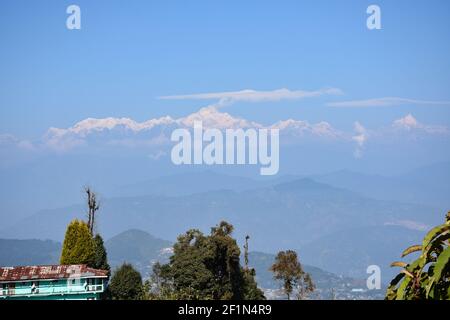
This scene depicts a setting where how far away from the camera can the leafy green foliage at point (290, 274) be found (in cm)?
4003

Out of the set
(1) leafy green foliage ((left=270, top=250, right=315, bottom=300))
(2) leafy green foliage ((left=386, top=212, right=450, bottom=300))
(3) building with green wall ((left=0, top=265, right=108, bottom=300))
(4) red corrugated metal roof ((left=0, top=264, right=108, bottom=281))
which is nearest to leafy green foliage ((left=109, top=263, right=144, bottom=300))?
(4) red corrugated metal roof ((left=0, top=264, right=108, bottom=281))

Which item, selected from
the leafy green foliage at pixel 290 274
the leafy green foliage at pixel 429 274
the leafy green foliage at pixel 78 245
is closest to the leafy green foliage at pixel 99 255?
the leafy green foliage at pixel 78 245

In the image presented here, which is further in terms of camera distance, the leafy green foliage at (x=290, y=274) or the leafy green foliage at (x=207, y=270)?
A: the leafy green foliage at (x=290, y=274)

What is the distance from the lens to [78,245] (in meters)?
37.1

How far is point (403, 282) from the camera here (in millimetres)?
5777

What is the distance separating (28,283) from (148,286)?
8.91 meters

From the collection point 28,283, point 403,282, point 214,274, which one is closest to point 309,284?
point 214,274

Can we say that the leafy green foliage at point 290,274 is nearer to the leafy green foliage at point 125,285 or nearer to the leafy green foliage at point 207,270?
the leafy green foliage at point 207,270

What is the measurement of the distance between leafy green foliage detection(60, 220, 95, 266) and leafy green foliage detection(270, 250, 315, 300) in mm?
10412

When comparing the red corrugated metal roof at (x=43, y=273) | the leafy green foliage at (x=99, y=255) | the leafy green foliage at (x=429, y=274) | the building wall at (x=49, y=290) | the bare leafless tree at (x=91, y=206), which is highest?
the bare leafless tree at (x=91, y=206)

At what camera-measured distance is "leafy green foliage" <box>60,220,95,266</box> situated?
36875 mm

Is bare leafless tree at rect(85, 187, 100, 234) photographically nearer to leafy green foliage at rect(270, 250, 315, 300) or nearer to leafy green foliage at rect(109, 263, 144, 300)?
leafy green foliage at rect(109, 263, 144, 300)

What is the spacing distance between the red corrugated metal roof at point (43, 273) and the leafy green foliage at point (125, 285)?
623cm
